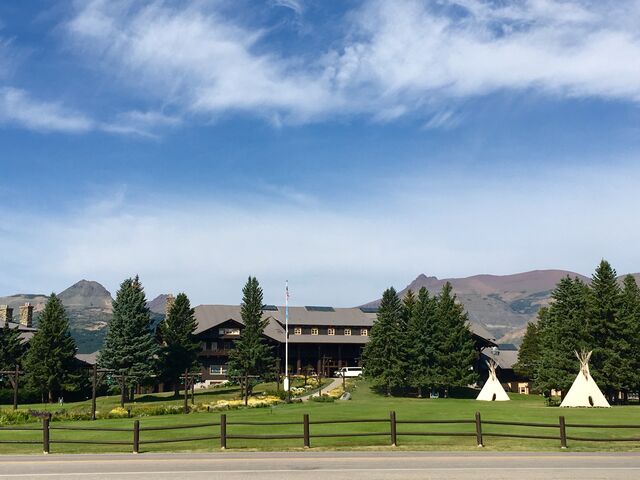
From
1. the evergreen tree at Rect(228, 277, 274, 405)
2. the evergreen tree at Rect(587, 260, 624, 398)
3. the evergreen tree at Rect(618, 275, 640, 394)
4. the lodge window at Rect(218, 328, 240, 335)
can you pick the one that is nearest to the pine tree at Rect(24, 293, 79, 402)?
the evergreen tree at Rect(228, 277, 274, 405)

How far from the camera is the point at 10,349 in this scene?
71375mm

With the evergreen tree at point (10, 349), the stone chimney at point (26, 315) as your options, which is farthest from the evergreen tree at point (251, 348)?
the stone chimney at point (26, 315)

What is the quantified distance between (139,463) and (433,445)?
11.2m

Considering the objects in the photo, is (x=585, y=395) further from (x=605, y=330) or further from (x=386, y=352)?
(x=386, y=352)

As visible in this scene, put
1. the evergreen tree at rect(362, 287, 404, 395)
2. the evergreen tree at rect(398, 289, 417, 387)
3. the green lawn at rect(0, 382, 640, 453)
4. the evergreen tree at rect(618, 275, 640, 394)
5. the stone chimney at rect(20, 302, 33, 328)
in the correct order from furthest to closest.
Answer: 1. the stone chimney at rect(20, 302, 33, 328)
2. the evergreen tree at rect(398, 289, 417, 387)
3. the evergreen tree at rect(362, 287, 404, 395)
4. the evergreen tree at rect(618, 275, 640, 394)
5. the green lawn at rect(0, 382, 640, 453)

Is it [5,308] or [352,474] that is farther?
[5,308]

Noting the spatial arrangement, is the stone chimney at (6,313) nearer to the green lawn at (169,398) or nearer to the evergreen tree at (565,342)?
the green lawn at (169,398)

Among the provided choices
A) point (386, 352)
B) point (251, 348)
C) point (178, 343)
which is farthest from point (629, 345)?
point (178, 343)

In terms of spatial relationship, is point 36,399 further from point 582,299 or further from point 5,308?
point 582,299

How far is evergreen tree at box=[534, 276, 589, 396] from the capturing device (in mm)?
63312

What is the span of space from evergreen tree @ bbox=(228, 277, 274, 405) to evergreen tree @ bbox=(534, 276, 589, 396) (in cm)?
2952

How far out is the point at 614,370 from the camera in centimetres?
6075

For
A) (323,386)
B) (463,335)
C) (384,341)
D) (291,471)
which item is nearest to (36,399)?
(323,386)

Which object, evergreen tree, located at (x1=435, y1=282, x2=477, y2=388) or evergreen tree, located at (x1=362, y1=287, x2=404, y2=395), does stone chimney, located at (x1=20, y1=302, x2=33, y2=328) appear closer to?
evergreen tree, located at (x1=362, y1=287, x2=404, y2=395)
